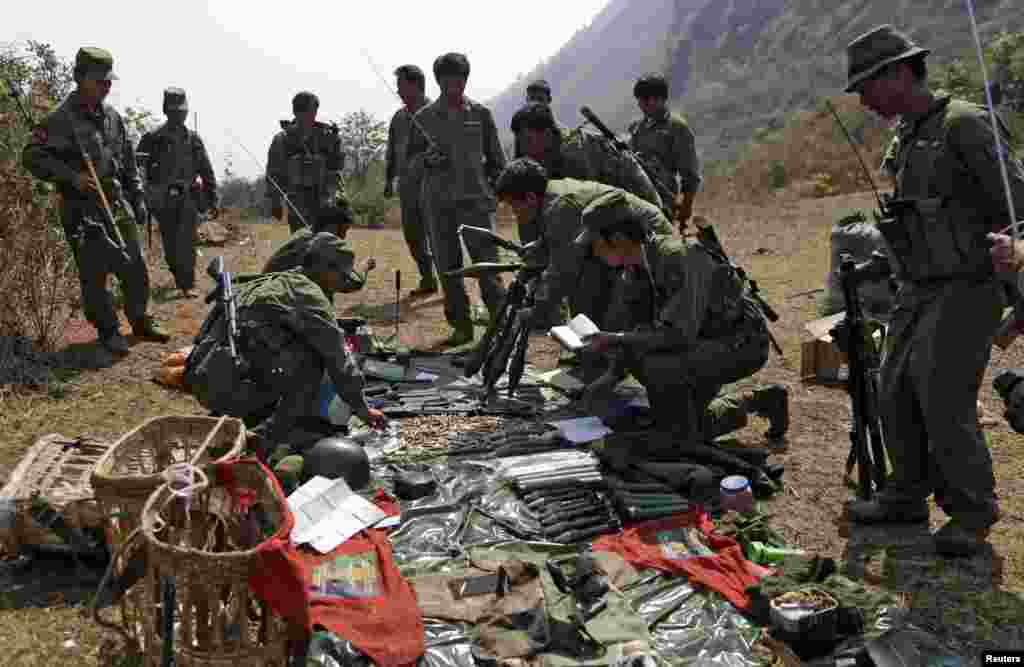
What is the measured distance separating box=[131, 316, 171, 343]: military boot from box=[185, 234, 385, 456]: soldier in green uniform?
3378 millimetres

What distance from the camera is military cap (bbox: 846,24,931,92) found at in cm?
410

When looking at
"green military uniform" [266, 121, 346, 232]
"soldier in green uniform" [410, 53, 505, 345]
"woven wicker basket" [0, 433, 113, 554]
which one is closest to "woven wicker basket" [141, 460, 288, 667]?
"woven wicker basket" [0, 433, 113, 554]

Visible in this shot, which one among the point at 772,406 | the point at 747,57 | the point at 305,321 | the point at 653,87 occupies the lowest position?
the point at 772,406

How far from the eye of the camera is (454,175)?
8.60 m

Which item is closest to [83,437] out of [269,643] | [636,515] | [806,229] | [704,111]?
[269,643]

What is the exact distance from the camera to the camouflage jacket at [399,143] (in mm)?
9992

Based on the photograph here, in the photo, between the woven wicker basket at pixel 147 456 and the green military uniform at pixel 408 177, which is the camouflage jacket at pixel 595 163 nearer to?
the green military uniform at pixel 408 177

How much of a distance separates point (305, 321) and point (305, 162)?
579cm

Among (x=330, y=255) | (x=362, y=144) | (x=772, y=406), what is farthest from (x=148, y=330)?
(x=362, y=144)

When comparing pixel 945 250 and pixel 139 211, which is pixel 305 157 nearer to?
pixel 139 211

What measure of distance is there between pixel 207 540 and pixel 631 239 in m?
2.87

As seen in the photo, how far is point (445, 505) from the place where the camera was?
5.00 meters

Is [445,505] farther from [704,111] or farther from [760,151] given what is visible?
[704,111]

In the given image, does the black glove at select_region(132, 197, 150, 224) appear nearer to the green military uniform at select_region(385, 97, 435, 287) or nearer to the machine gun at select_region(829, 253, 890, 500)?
the green military uniform at select_region(385, 97, 435, 287)
